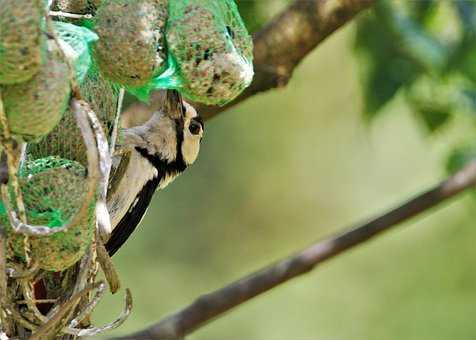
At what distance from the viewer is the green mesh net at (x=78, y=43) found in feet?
6.59

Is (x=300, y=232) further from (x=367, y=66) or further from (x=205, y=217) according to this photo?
(x=367, y=66)

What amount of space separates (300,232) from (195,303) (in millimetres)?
5657

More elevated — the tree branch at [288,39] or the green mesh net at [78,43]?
the green mesh net at [78,43]

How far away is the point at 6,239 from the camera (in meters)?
2.08

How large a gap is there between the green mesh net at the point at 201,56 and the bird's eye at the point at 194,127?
1110mm

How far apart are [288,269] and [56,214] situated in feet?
4.97

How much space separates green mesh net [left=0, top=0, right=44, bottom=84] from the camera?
6.02ft

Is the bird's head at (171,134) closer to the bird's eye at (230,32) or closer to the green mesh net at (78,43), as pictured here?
the bird's eye at (230,32)

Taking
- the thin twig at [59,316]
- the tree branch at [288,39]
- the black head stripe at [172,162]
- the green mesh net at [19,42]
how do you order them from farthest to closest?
the black head stripe at [172,162] → the tree branch at [288,39] → the thin twig at [59,316] → the green mesh net at [19,42]

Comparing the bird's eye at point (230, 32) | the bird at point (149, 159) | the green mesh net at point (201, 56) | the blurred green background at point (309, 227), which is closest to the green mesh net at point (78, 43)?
the green mesh net at point (201, 56)

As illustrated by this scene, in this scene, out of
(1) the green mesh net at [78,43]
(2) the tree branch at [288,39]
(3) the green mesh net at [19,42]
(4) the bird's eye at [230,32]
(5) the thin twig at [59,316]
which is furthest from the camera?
(2) the tree branch at [288,39]

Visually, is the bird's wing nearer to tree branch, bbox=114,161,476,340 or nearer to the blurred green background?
tree branch, bbox=114,161,476,340

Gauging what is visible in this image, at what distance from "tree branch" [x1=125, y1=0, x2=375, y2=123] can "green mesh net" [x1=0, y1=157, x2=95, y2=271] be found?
1.26m

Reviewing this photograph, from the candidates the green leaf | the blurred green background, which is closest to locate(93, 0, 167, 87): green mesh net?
the green leaf
